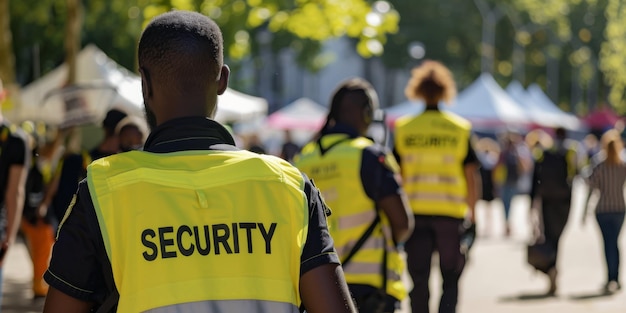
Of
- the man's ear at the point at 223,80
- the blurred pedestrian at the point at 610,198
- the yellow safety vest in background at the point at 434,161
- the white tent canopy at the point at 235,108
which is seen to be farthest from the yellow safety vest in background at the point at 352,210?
the white tent canopy at the point at 235,108

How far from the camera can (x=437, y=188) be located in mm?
7461

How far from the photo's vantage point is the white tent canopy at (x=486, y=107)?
1289 inches

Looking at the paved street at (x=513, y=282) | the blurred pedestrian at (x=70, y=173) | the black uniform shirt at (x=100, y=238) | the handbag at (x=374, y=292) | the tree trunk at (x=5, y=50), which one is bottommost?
the paved street at (x=513, y=282)

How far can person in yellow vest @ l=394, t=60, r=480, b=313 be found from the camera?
23.8ft

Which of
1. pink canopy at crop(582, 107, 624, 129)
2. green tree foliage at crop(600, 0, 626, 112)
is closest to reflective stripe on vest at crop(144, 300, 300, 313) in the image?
green tree foliage at crop(600, 0, 626, 112)

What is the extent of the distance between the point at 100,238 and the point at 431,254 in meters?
5.04

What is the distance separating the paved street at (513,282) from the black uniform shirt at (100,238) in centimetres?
772

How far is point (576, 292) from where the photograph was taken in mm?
11914

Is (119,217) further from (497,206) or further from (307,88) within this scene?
(307,88)

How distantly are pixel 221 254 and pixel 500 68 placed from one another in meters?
64.4

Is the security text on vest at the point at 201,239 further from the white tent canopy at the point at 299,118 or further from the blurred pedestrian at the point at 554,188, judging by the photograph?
the white tent canopy at the point at 299,118

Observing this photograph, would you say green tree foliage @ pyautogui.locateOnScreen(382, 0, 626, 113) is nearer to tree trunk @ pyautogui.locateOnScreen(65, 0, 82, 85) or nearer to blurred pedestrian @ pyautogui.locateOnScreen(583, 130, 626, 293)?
tree trunk @ pyautogui.locateOnScreen(65, 0, 82, 85)

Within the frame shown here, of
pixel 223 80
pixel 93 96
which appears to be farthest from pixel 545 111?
pixel 223 80

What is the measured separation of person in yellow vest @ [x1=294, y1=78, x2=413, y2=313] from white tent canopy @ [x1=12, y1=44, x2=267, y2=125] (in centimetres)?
329
